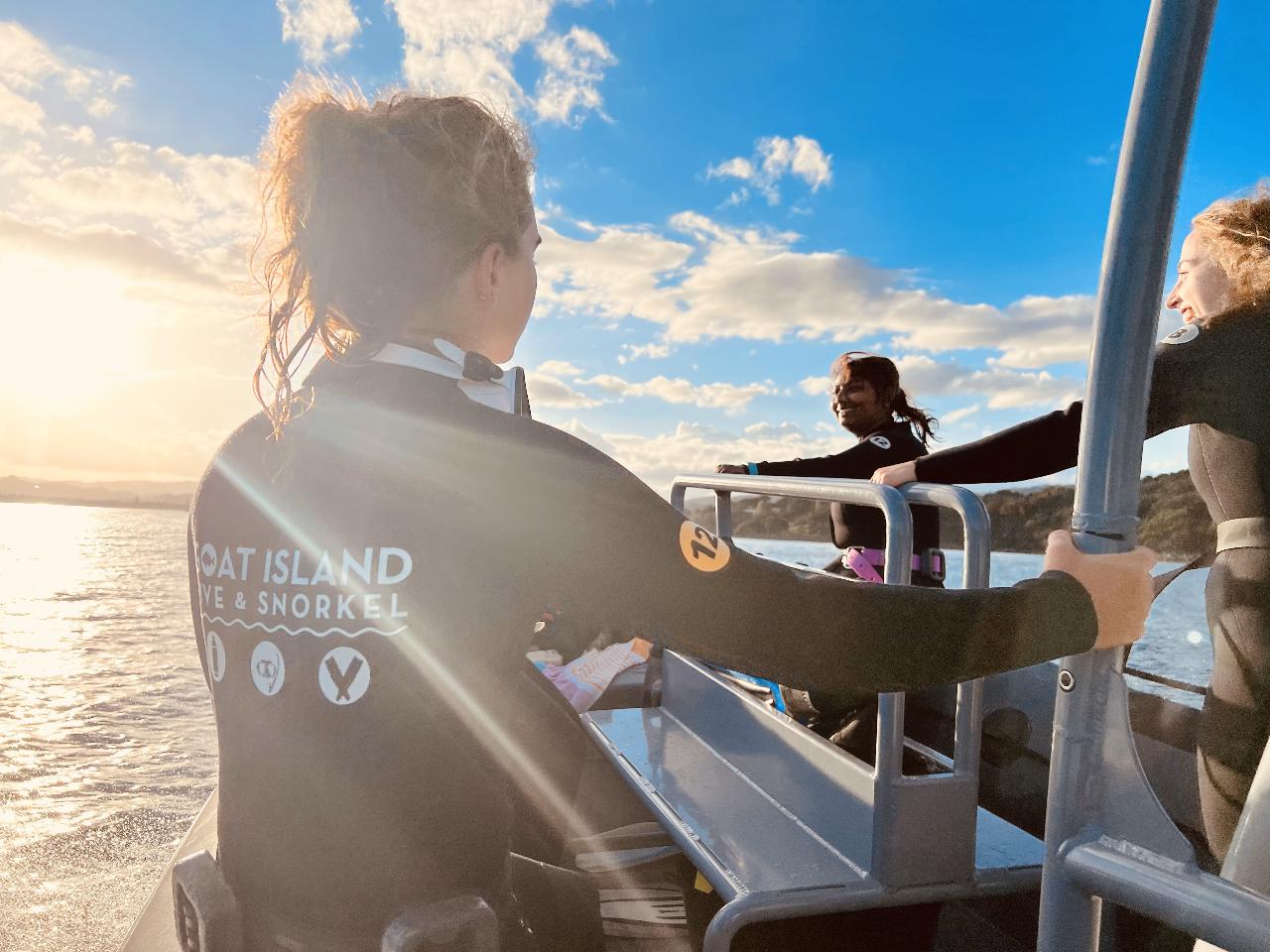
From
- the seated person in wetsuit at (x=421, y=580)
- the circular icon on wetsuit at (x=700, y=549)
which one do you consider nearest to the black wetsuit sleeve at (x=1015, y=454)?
the seated person in wetsuit at (x=421, y=580)

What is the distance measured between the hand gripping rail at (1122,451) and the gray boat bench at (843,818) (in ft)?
2.64

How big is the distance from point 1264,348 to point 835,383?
2.96 m

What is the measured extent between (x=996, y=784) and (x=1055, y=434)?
2.03 metres

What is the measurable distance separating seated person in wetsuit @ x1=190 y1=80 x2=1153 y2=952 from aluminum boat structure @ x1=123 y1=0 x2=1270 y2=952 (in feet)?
0.32

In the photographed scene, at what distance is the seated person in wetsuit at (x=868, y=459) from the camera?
3656 mm

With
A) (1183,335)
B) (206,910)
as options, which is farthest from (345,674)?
(1183,335)

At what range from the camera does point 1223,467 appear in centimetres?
182

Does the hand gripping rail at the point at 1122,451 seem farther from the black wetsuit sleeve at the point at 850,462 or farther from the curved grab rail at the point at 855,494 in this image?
the black wetsuit sleeve at the point at 850,462

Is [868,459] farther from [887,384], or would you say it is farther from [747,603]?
[747,603]

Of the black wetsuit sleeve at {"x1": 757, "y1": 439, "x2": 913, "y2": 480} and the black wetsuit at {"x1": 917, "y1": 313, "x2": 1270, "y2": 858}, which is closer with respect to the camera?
the black wetsuit at {"x1": 917, "y1": 313, "x2": 1270, "y2": 858}

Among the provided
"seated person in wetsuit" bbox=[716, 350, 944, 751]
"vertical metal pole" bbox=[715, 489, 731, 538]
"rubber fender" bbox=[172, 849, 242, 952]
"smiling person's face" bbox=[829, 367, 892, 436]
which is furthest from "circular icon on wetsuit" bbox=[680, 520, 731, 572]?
"smiling person's face" bbox=[829, 367, 892, 436]

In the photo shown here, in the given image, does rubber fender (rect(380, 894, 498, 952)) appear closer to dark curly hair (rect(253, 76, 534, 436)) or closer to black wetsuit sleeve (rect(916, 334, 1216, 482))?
dark curly hair (rect(253, 76, 534, 436))

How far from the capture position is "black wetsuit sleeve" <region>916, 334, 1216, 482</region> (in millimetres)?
1727

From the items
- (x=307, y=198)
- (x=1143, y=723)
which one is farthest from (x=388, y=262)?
(x=1143, y=723)
